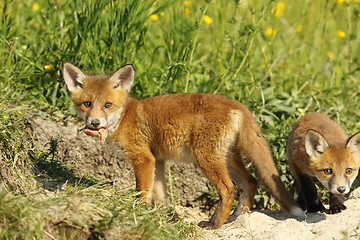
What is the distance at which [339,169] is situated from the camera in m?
5.45

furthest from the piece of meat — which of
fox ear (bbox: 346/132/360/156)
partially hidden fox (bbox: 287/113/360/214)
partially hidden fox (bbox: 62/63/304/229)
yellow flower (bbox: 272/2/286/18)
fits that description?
yellow flower (bbox: 272/2/286/18)

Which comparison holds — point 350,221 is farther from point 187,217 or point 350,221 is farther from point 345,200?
point 187,217

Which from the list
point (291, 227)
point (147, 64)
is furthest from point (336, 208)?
point (147, 64)

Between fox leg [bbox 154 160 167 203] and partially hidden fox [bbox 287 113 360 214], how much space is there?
1.33 meters

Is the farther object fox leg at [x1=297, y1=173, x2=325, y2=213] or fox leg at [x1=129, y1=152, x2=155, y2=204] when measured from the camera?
fox leg at [x1=297, y1=173, x2=325, y2=213]

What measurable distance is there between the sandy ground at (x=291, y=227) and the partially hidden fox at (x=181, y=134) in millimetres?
142

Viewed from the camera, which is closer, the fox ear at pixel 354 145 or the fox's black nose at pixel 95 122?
the fox ear at pixel 354 145

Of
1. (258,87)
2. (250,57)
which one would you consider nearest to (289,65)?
(250,57)

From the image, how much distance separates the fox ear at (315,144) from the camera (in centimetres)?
550

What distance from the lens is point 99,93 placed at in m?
5.98

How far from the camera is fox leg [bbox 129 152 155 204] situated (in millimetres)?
5699

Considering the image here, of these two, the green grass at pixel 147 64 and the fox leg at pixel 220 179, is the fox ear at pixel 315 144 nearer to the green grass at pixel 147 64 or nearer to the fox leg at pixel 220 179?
the fox leg at pixel 220 179

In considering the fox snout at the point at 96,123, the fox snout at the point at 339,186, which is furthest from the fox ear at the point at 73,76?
the fox snout at the point at 339,186

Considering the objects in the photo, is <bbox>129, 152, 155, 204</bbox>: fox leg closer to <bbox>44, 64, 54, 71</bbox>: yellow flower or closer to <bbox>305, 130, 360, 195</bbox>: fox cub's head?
<bbox>305, 130, 360, 195</bbox>: fox cub's head
